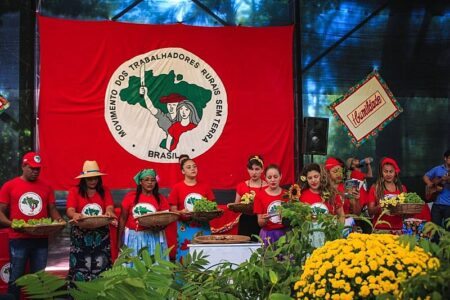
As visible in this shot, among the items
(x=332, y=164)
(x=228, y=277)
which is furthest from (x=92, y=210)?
(x=228, y=277)

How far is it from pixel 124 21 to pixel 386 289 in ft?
23.8

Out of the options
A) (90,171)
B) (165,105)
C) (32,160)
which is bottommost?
(90,171)

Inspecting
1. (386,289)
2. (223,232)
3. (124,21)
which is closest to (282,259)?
(386,289)

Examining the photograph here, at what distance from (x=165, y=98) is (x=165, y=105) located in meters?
0.08

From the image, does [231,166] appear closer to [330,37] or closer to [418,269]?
[330,37]

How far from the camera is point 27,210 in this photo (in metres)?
6.79

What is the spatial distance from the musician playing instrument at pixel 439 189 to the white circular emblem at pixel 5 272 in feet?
15.4

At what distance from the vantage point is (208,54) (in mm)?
8695

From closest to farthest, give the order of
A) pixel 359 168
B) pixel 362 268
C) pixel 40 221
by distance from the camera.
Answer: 1. pixel 362 268
2. pixel 40 221
3. pixel 359 168

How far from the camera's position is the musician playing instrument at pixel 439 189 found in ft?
27.0

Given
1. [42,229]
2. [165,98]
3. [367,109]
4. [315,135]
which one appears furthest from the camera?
[367,109]

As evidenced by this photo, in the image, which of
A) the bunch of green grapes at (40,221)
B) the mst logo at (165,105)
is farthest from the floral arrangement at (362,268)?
the mst logo at (165,105)

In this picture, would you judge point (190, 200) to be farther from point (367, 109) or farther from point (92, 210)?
point (367, 109)

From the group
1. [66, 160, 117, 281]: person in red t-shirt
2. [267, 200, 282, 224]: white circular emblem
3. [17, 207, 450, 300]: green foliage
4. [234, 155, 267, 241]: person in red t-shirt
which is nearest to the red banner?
[234, 155, 267, 241]: person in red t-shirt
